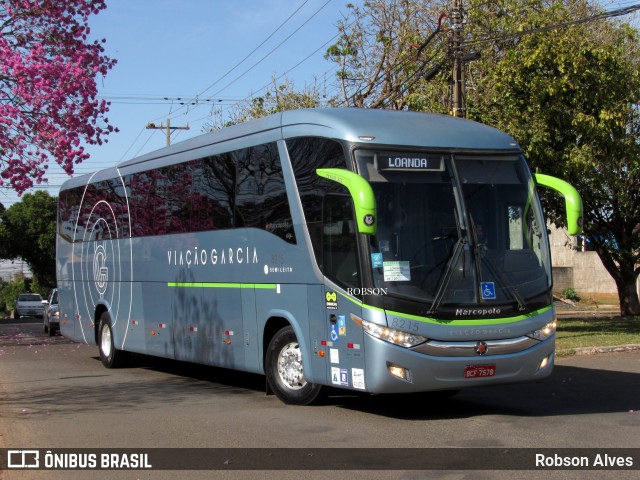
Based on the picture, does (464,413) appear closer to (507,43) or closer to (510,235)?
(510,235)

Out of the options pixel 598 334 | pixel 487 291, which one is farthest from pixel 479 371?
pixel 598 334

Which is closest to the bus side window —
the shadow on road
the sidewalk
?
the shadow on road

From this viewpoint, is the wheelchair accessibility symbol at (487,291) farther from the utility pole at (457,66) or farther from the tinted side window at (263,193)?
the utility pole at (457,66)

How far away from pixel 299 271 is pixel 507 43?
45.5 ft

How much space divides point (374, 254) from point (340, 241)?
2.04 feet

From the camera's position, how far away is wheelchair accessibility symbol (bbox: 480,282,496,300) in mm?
9344

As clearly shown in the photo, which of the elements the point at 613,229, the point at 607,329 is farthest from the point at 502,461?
the point at 613,229

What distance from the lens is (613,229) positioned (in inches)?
1067

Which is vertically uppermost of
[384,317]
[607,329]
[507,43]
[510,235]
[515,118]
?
[507,43]

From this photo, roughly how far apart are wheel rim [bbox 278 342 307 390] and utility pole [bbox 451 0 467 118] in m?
8.40

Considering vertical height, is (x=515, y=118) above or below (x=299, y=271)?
above

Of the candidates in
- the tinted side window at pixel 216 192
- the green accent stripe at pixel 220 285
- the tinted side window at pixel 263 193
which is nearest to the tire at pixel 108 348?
the green accent stripe at pixel 220 285

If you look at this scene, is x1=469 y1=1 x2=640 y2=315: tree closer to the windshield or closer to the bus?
the bus

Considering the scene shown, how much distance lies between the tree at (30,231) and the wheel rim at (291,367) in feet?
182
